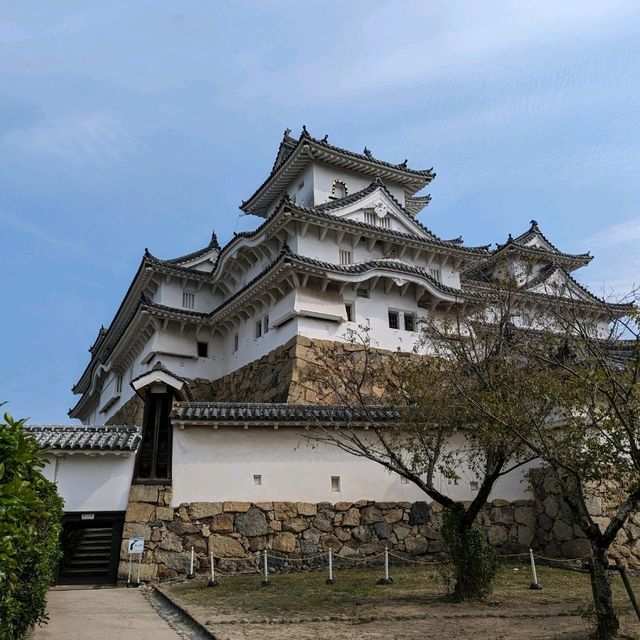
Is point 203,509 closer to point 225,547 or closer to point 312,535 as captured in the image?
point 225,547

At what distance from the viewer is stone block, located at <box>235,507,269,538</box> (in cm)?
1438

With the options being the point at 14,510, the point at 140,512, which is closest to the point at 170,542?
the point at 140,512

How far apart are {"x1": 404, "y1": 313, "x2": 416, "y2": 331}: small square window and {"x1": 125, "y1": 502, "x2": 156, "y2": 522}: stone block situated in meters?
13.3

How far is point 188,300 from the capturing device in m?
29.6

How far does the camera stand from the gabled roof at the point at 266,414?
14844mm

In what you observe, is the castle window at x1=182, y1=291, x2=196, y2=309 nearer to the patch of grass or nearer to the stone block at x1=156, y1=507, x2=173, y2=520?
the stone block at x1=156, y1=507, x2=173, y2=520

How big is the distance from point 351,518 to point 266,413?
334 cm

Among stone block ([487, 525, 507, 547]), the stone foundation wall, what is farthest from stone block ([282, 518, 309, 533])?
stone block ([487, 525, 507, 547])

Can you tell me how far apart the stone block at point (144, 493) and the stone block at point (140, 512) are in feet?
0.31

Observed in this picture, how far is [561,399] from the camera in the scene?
9344 millimetres

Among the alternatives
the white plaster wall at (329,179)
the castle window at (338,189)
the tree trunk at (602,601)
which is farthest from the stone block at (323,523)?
the castle window at (338,189)

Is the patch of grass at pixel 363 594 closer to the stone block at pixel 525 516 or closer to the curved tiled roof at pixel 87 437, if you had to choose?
the stone block at pixel 525 516

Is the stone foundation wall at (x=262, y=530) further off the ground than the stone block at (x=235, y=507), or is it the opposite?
the stone block at (x=235, y=507)

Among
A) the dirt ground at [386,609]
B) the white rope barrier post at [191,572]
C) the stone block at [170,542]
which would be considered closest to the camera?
the dirt ground at [386,609]
